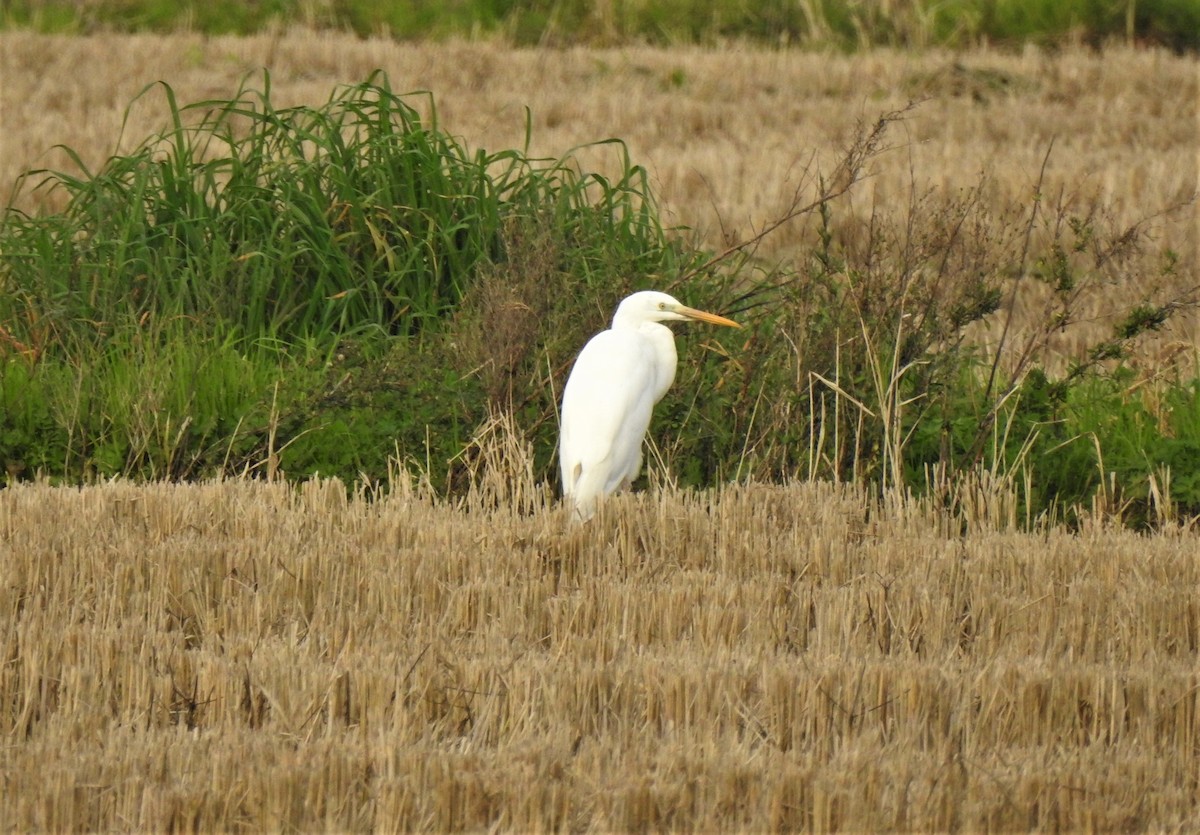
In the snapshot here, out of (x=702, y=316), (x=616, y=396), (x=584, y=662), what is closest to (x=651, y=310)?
(x=702, y=316)

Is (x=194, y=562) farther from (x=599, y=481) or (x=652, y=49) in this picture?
(x=652, y=49)

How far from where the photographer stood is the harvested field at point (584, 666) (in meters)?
2.92

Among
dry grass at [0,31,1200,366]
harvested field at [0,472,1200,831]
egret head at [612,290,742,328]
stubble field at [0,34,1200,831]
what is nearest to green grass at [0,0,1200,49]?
dry grass at [0,31,1200,366]

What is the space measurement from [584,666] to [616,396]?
1.80m

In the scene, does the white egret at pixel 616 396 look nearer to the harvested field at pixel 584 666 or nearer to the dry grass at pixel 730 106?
the harvested field at pixel 584 666

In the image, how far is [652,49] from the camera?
15500 millimetres

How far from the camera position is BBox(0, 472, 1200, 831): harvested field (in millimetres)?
2922

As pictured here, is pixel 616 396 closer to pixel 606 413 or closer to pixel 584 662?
pixel 606 413

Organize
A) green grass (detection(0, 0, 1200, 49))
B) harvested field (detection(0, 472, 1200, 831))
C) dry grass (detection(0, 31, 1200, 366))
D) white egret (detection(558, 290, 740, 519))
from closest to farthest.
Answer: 1. harvested field (detection(0, 472, 1200, 831))
2. white egret (detection(558, 290, 740, 519))
3. dry grass (detection(0, 31, 1200, 366))
4. green grass (detection(0, 0, 1200, 49))

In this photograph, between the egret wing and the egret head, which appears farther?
the egret head

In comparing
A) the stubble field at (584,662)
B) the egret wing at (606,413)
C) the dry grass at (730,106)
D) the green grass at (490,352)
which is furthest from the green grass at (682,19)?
the stubble field at (584,662)

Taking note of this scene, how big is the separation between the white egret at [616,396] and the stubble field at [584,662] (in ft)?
0.63

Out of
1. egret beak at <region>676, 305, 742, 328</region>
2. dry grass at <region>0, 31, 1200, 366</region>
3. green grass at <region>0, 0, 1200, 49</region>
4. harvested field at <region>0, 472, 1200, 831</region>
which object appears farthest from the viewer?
green grass at <region>0, 0, 1200, 49</region>

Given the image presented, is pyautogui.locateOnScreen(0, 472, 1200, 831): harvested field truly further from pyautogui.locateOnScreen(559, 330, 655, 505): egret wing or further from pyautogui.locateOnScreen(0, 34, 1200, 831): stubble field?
pyautogui.locateOnScreen(559, 330, 655, 505): egret wing
